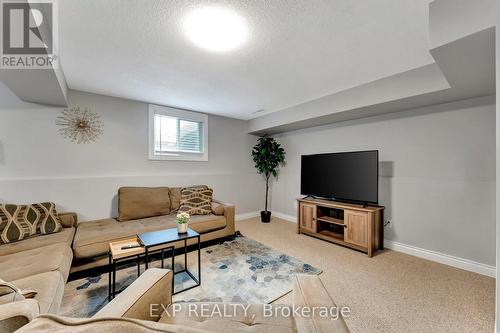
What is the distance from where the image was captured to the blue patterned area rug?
6.15ft

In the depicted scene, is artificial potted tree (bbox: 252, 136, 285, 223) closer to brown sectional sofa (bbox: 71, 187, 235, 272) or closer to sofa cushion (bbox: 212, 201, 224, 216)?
sofa cushion (bbox: 212, 201, 224, 216)

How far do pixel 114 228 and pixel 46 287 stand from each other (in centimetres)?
134

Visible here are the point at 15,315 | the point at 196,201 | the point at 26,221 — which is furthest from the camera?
the point at 196,201

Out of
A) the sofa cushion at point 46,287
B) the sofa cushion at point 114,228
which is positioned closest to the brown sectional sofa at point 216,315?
the sofa cushion at point 46,287

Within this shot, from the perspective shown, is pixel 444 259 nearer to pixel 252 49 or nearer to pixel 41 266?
pixel 252 49

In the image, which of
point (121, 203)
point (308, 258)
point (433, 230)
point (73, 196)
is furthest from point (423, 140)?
point (73, 196)

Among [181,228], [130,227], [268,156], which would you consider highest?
[268,156]

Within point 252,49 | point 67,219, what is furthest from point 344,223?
point 67,219

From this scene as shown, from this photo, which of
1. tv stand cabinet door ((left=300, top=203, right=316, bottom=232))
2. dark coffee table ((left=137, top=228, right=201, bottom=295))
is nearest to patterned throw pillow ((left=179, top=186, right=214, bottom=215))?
dark coffee table ((left=137, top=228, right=201, bottom=295))

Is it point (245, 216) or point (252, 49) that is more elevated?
point (252, 49)

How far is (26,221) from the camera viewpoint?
90.1 inches

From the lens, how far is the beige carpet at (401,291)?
1636 millimetres

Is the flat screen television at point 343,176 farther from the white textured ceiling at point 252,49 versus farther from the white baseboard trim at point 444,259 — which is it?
the white textured ceiling at point 252,49

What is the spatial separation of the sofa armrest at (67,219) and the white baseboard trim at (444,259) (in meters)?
4.46
